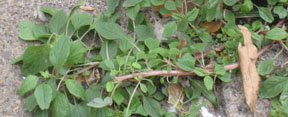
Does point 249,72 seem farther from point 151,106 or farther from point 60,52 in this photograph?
point 60,52

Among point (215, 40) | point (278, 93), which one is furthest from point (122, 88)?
point (278, 93)

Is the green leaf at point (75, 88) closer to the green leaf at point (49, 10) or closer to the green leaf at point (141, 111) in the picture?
the green leaf at point (141, 111)

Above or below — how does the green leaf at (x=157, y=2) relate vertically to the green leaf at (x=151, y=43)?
above

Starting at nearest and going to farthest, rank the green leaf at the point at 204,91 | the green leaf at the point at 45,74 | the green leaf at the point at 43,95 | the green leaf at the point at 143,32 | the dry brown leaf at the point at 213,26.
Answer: the green leaf at the point at 43,95 → the green leaf at the point at 45,74 → the green leaf at the point at 204,91 → the green leaf at the point at 143,32 → the dry brown leaf at the point at 213,26

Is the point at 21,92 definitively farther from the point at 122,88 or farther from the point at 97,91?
the point at 122,88

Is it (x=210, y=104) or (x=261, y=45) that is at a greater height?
(x=261, y=45)

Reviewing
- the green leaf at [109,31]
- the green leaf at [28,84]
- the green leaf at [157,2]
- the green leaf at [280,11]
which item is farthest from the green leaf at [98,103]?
the green leaf at [280,11]

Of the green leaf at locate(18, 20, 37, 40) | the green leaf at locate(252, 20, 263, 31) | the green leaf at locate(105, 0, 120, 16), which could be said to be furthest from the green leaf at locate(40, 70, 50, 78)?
the green leaf at locate(252, 20, 263, 31)
